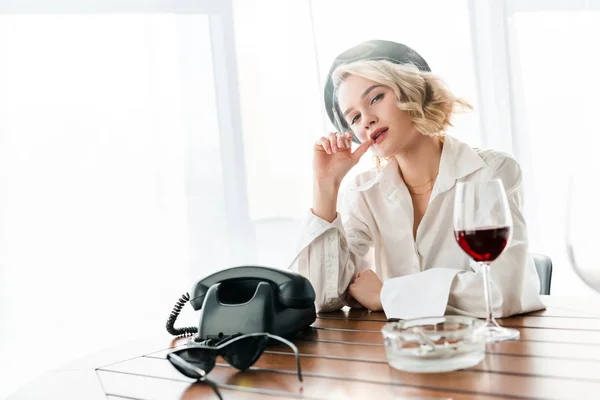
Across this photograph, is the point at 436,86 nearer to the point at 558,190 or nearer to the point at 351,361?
the point at 351,361

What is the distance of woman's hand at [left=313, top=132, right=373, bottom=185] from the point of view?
1931mm

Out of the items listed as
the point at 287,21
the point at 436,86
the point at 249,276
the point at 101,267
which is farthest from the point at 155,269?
the point at 249,276

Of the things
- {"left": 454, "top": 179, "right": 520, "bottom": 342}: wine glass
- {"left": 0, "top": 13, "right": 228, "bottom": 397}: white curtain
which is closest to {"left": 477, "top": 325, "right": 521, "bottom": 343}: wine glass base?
{"left": 454, "top": 179, "right": 520, "bottom": 342}: wine glass

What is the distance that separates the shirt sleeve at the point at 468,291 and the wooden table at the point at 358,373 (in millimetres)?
48

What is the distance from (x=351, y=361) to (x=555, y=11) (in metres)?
2.95

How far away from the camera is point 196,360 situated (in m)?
0.95

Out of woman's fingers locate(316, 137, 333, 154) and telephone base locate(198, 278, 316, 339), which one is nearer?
telephone base locate(198, 278, 316, 339)

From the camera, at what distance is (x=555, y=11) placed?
3.32 meters

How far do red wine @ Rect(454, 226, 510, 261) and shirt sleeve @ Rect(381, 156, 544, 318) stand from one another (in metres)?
0.30

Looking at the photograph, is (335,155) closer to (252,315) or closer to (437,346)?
(252,315)

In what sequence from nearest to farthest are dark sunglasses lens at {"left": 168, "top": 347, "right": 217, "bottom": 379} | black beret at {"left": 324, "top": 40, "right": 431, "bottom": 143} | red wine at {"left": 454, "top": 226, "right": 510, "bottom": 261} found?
dark sunglasses lens at {"left": 168, "top": 347, "right": 217, "bottom": 379}
red wine at {"left": 454, "top": 226, "right": 510, "bottom": 261}
black beret at {"left": 324, "top": 40, "right": 431, "bottom": 143}

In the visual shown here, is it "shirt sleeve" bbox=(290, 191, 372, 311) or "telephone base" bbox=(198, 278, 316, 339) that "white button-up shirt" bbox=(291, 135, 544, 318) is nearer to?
"shirt sleeve" bbox=(290, 191, 372, 311)

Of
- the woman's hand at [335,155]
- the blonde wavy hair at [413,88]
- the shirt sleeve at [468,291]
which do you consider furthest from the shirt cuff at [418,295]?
the blonde wavy hair at [413,88]

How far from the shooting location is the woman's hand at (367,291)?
1.49m
